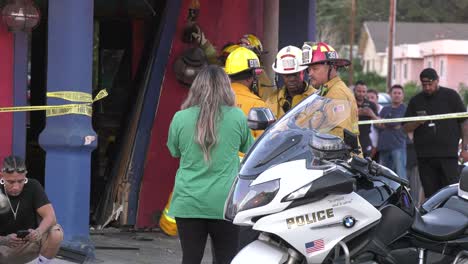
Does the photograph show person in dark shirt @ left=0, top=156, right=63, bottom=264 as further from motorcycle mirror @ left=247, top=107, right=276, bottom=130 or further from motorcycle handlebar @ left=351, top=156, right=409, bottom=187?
motorcycle handlebar @ left=351, top=156, right=409, bottom=187

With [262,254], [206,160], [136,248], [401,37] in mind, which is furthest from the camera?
[401,37]

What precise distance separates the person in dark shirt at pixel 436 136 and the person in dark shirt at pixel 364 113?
2.84 metres

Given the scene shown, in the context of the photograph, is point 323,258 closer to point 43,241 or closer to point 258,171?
point 258,171

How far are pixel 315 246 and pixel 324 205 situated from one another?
8.7 inches

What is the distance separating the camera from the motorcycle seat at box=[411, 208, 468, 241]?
6113 millimetres

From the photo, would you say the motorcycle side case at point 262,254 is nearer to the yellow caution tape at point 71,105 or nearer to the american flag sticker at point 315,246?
the american flag sticker at point 315,246

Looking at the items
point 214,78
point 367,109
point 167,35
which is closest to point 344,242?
point 214,78

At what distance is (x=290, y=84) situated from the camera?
8.82 meters

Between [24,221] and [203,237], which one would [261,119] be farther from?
[24,221]

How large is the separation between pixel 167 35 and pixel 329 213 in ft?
19.2

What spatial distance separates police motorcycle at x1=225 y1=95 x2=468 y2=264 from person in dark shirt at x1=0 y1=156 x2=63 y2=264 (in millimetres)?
2492

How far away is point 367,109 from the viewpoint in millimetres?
16000

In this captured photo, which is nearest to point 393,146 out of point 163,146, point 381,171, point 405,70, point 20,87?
point 163,146

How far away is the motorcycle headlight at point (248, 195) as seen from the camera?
5663 millimetres
